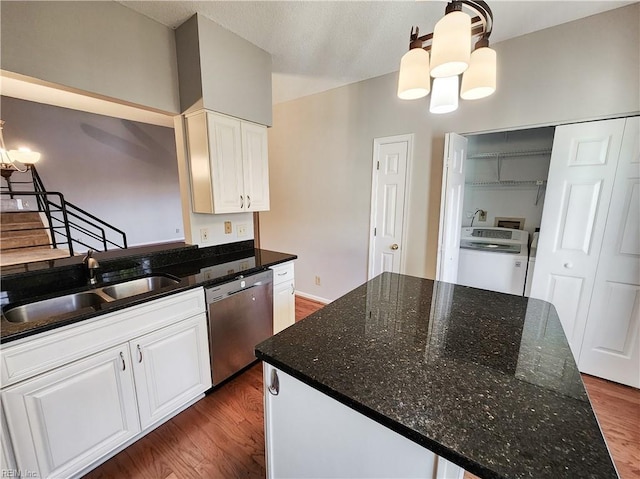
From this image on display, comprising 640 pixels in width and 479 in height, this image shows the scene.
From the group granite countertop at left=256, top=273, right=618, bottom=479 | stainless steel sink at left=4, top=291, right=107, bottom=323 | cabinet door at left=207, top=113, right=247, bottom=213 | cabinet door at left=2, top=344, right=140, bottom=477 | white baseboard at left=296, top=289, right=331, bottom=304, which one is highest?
cabinet door at left=207, top=113, right=247, bottom=213

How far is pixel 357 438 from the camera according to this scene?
783 millimetres

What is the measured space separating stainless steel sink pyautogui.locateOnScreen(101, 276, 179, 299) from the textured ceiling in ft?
5.81

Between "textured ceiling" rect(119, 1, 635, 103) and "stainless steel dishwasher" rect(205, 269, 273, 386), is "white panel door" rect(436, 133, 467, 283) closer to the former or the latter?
"textured ceiling" rect(119, 1, 635, 103)

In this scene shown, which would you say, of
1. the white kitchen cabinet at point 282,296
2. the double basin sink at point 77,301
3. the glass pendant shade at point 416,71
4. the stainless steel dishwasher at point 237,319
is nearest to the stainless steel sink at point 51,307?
the double basin sink at point 77,301

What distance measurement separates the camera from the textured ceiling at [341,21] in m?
1.72

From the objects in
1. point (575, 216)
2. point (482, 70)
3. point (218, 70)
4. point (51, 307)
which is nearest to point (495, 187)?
point (575, 216)

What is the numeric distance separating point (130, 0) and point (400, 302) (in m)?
2.42

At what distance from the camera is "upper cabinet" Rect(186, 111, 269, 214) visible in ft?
6.53

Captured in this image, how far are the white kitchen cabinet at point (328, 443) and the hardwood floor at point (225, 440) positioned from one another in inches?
22.9

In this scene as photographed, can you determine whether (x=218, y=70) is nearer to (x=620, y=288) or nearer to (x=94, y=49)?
(x=94, y=49)

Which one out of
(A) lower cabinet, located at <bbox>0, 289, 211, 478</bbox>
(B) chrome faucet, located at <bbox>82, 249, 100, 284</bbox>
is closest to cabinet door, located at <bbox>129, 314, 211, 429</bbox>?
(A) lower cabinet, located at <bbox>0, 289, 211, 478</bbox>

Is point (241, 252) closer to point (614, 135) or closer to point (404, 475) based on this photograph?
point (404, 475)

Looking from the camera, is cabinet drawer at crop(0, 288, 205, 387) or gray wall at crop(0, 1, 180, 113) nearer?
cabinet drawer at crop(0, 288, 205, 387)

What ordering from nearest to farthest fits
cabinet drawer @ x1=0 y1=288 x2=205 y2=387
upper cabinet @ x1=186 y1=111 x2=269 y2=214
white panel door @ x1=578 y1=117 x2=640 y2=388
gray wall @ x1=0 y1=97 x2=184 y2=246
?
cabinet drawer @ x1=0 y1=288 x2=205 y2=387 < white panel door @ x1=578 y1=117 x2=640 y2=388 < upper cabinet @ x1=186 y1=111 x2=269 y2=214 < gray wall @ x1=0 y1=97 x2=184 y2=246
